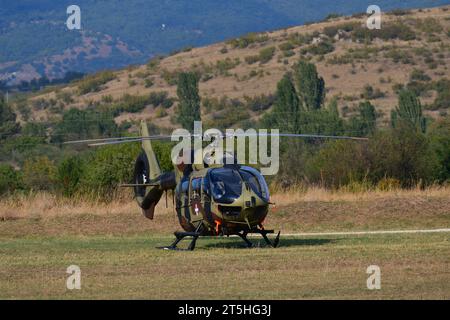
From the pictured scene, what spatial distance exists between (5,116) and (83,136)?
1654 cm

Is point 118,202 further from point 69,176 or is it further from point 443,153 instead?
point 443,153

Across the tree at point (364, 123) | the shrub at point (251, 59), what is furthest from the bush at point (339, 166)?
the shrub at point (251, 59)

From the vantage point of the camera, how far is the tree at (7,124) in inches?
3292

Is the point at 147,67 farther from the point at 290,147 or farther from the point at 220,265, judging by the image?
the point at 220,265

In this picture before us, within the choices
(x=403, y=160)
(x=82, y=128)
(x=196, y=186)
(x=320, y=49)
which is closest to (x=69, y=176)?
(x=403, y=160)

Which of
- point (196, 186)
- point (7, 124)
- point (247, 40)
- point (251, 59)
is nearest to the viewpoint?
point (196, 186)

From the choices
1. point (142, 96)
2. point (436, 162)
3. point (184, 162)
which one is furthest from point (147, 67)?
point (184, 162)

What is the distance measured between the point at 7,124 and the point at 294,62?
33.3 m

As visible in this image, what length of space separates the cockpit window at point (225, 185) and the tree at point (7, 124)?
58874 mm

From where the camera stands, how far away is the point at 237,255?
22938 millimetres

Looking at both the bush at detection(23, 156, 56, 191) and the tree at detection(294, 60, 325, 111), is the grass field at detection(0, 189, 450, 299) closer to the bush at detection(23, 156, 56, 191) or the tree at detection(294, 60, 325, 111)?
the bush at detection(23, 156, 56, 191)

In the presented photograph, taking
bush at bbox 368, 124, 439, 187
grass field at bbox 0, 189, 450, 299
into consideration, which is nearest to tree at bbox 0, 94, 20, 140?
bush at bbox 368, 124, 439, 187

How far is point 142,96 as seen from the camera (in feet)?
342

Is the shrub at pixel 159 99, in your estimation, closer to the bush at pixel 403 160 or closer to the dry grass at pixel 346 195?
the bush at pixel 403 160
